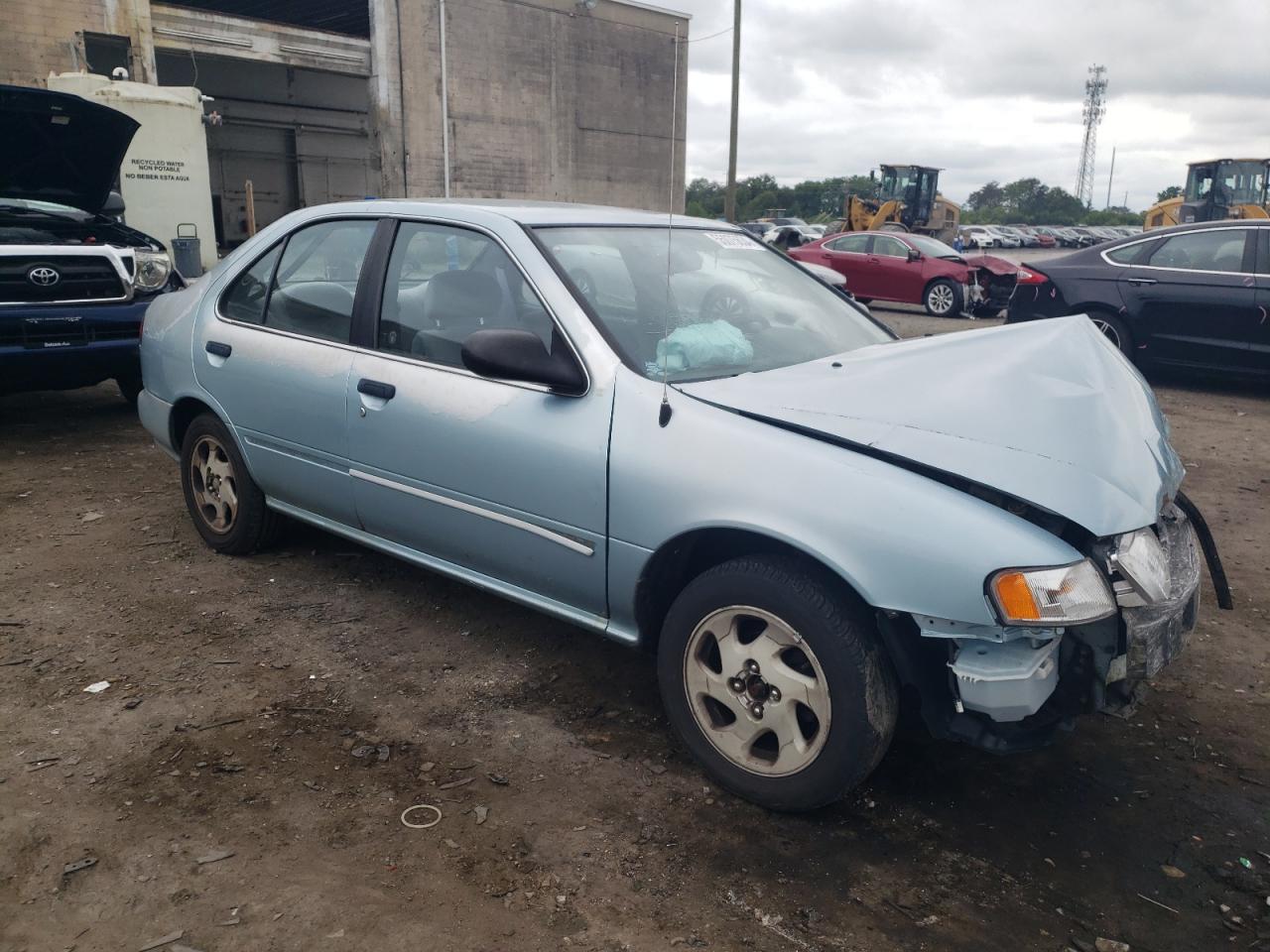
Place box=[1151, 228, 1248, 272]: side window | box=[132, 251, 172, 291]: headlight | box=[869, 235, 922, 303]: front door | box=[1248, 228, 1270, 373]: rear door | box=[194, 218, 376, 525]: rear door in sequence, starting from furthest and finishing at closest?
box=[869, 235, 922, 303]: front door, box=[1151, 228, 1248, 272]: side window, box=[1248, 228, 1270, 373]: rear door, box=[132, 251, 172, 291]: headlight, box=[194, 218, 376, 525]: rear door

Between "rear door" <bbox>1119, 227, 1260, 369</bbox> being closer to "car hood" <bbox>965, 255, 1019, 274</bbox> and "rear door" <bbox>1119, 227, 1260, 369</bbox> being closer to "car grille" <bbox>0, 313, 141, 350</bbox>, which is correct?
"car hood" <bbox>965, 255, 1019, 274</bbox>

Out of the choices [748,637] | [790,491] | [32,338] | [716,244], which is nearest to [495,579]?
[748,637]

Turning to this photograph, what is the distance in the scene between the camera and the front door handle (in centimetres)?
358

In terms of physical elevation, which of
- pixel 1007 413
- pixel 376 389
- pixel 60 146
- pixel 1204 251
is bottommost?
pixel 376 389

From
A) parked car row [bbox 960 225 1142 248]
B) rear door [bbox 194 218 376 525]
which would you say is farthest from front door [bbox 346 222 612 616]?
parked car row [bbox 960 225 1142 248]

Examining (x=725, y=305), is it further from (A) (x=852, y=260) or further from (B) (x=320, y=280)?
(A) (x=852, y=260)

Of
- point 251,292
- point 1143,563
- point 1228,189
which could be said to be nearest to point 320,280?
point 251,292

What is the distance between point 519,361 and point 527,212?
0.87 meters

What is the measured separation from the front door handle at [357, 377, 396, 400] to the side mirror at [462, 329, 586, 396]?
617mm

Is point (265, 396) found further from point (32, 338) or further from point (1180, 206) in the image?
point (1180, 206)

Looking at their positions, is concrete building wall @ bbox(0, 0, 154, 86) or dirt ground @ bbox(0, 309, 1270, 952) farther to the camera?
concrete building wall @ bbox(0, 0, 154, 86)

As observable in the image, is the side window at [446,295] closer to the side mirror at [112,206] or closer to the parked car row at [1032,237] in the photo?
the side mirror at [112,206]

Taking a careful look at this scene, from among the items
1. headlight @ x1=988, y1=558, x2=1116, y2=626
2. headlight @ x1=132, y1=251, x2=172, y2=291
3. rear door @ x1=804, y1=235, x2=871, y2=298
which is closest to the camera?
headlight @ x1=988, y1=558, x2=1116, y2=626

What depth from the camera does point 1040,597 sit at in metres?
2.37
